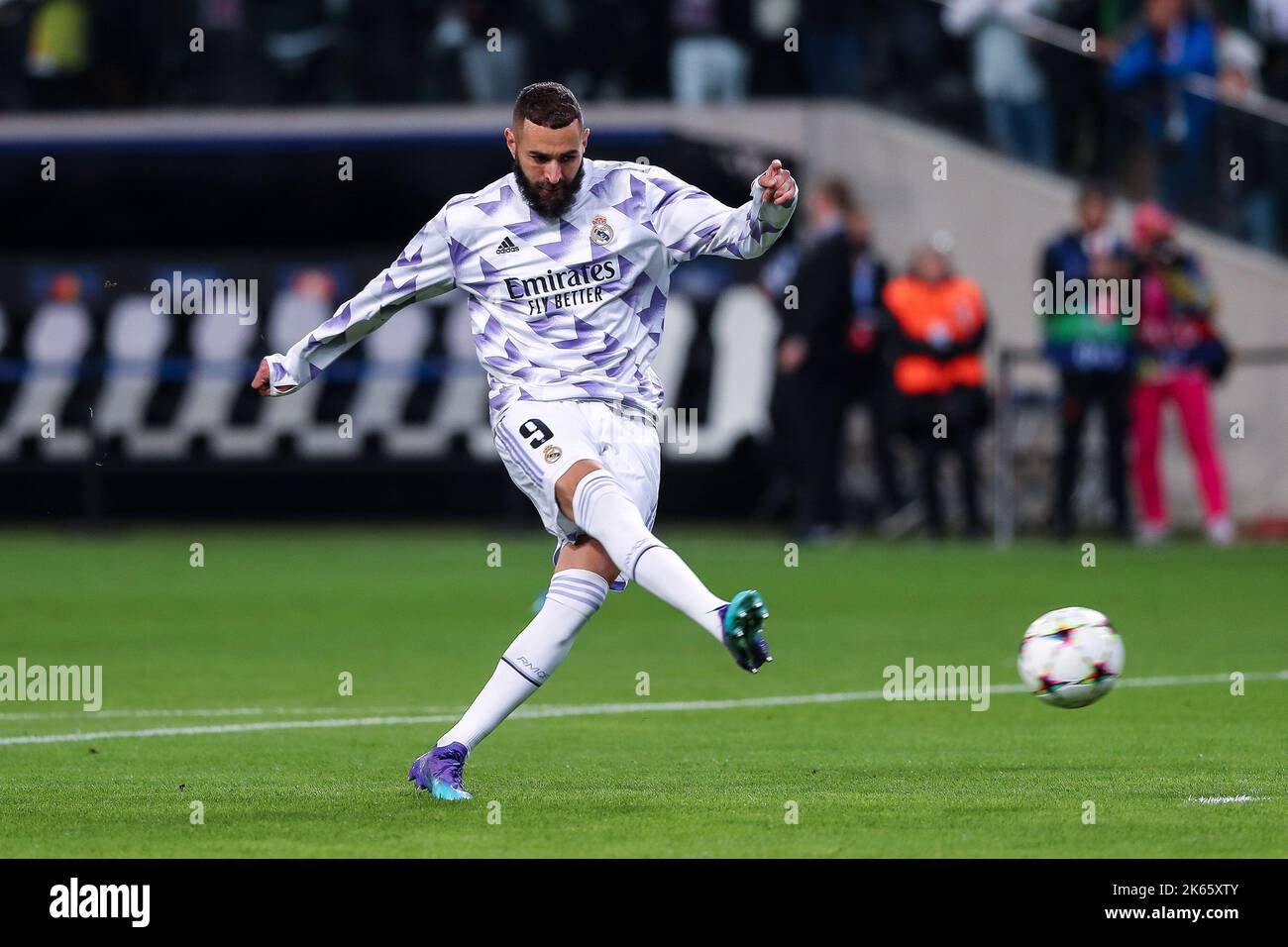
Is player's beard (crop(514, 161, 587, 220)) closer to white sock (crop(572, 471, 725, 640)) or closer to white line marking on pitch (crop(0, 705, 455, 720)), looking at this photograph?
white sock (crop(572, 471, 725, 640))

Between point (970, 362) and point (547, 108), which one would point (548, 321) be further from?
point (970, 362)

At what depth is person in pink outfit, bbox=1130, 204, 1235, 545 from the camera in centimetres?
1973

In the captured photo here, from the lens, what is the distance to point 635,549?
765 centimetres

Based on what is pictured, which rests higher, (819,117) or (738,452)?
(819,117)

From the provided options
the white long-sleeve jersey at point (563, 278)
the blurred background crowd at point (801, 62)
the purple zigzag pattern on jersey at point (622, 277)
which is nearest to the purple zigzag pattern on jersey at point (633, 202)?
the white long-sleeve jersey at point (563, 278)

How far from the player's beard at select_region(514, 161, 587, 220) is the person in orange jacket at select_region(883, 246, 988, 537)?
12043 mm

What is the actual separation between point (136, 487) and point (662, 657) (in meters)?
12.9

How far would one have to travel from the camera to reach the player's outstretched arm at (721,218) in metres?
7.99

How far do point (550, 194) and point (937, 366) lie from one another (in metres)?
12.5

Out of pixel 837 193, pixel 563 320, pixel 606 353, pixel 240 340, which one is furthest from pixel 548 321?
pixel 240 340

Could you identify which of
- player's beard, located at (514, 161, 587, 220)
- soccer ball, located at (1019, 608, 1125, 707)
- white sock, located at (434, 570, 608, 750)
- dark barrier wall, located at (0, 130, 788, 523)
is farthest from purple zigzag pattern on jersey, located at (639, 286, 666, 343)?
dark barrier wall, located at (0, 130, 788, 523)
